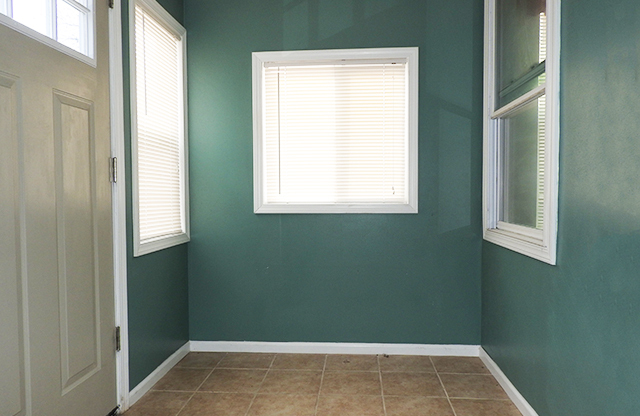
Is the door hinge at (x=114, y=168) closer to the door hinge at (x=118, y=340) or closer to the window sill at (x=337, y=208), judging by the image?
the door hinge at (x=118, y=340)

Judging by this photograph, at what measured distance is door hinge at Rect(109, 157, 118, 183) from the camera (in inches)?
92.6

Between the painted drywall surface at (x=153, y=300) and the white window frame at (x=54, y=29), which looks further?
the painted drywall surface at (x=153, y=300)

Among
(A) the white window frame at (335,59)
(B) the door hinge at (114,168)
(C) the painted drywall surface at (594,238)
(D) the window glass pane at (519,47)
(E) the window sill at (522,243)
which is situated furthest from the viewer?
(A) the white window frame at (335,59)

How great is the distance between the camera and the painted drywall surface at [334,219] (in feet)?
10.5

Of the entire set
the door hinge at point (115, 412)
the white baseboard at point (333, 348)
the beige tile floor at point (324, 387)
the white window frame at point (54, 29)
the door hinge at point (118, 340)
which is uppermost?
the white window frame at point (54, 29)

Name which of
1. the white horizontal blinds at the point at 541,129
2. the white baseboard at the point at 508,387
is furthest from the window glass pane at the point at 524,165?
the white baseboard at the point at 508,387

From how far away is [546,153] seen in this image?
2078 mm

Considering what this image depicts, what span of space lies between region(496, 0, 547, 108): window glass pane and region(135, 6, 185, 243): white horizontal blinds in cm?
213

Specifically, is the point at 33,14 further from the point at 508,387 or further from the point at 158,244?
the point at 508,387

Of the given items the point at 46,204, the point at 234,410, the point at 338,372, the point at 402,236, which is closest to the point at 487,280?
the point at 402,236

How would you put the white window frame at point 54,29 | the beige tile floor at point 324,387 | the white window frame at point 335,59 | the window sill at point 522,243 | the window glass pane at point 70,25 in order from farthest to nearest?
the white window frame at point 335,59 < the beige tile floor at point 324,387 < the window sill at point 522,243 < the window glass pane at point 70,25 < the white window frame at point 54,29

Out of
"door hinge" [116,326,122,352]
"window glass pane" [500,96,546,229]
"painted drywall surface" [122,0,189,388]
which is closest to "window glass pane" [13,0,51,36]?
"painted drywall surface" [122,0,189,388]

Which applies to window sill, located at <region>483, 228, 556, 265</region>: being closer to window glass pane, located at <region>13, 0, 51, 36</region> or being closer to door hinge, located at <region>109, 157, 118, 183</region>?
door hinge, located at <region>109, 157, 118, 183</region>

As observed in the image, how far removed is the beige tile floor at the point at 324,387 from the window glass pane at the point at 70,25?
1869mm
